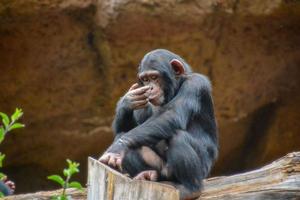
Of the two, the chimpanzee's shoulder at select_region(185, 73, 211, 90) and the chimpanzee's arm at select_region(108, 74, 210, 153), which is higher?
the chimpanzee's shoulder at select_region(185, 73, 211, 90)

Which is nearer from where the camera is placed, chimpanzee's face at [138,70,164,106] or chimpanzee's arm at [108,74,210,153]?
chimpanzee's arm at [108,74,210,153]

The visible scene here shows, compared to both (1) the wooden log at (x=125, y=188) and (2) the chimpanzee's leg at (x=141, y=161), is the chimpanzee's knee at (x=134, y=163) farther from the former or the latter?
(1) the wooden log at (x=125, y=188)

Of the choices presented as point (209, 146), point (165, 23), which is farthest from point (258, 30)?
point (209, 146)

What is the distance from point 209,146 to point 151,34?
10.5 feet

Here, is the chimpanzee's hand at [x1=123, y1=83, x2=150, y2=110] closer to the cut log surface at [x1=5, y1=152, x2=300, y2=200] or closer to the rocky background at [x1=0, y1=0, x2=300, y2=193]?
the cut log surface at [x1=5, y1=152, x2=300, y2=200]

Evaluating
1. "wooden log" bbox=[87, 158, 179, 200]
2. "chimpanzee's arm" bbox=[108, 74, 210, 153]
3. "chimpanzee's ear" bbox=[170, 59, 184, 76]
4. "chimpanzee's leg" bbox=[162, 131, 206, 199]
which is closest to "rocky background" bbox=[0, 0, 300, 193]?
"chimpanzee's ear" bbox=[170, 59, 184, 76]

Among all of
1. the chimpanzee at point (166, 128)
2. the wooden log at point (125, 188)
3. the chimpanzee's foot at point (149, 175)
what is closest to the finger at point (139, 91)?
the chimpanzee at point (166, 128)

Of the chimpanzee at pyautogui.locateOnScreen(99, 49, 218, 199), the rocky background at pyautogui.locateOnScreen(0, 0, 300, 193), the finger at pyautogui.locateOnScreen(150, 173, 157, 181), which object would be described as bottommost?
the finger at pyautogui.locateOnScreen(150, 173, 157, 181)

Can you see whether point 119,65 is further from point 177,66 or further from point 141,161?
point 141,161

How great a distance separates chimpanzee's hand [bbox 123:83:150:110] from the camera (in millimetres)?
6527

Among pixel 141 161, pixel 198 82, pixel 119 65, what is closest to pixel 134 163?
pixel 141 161

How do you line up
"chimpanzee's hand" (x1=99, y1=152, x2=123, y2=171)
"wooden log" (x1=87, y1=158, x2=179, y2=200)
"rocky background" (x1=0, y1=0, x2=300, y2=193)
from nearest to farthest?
"wooden log" (x1=87, y1=158, x2=179, y2=200), "chimpanzee's hand" (x1=99, y1=152, x2=123, y2=171), "rocky background" (x1=0, y1=0, x2=300, y2=193)

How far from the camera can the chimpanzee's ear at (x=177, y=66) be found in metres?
6.94

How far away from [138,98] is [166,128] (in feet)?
0.98
